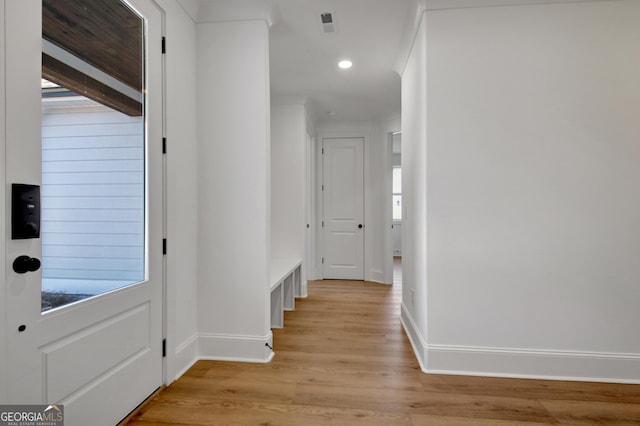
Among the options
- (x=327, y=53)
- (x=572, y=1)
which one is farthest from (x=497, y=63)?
(x=327, y=53)

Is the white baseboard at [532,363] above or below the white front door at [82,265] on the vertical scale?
below

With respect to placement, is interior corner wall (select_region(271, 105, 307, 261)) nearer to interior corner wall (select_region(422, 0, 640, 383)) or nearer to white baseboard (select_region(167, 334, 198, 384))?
white baseboard (select_region(167, 334, 198, 384))

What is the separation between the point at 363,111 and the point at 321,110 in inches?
25.1

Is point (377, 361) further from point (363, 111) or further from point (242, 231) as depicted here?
point (363, 111)

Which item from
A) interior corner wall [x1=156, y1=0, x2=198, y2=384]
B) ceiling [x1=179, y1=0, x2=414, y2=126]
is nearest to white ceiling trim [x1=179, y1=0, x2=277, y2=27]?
ceiling [x1=179, y1=0, x2=414, y2=126]

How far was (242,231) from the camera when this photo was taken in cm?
239

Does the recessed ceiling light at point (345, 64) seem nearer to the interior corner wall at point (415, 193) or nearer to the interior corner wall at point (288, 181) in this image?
the interior corner wall at point (415, 193)

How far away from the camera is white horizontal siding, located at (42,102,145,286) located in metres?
1.33

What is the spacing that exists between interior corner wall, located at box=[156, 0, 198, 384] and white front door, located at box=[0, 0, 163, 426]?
9cm

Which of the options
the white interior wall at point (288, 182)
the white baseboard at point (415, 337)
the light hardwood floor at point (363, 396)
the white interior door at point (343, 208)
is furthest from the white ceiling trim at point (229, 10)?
the white interior door at point (343, 208)

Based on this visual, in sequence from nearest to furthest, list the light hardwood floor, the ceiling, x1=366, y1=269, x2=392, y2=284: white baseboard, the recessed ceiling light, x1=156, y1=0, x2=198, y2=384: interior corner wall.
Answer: the light hardwood floor
x1=156, y1=0, x2=198, y2=384: interior corner wall
the ceiling
the recessed ceiling light
x1=366, y1=269, x2=392, y2=284: white baseboard

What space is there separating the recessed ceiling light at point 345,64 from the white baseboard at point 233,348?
2.70 meters

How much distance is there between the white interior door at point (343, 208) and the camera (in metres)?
5.34

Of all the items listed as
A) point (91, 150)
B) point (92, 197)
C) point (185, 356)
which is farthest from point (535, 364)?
point (91, 150)
